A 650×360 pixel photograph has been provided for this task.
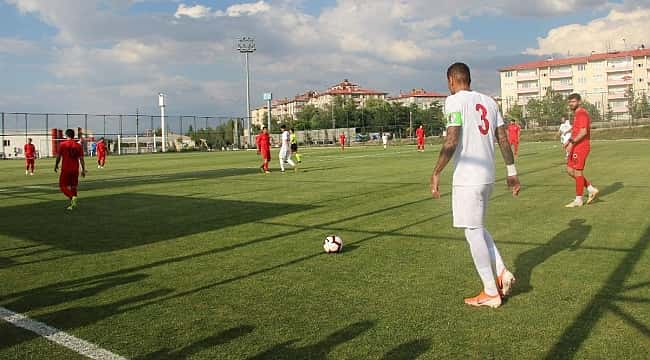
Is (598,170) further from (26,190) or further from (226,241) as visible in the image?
(26,190)

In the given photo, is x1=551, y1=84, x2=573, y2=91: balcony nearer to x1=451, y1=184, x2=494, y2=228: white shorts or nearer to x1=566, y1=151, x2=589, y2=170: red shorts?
x1=566, y1=151, x2=589, y2=170: red shorts

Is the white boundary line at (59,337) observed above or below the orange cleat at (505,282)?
below

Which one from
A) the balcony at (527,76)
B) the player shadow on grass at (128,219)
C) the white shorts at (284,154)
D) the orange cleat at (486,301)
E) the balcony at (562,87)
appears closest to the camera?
the orange cleat at (486,301)

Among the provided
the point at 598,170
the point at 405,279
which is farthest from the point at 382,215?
the point at 598,170

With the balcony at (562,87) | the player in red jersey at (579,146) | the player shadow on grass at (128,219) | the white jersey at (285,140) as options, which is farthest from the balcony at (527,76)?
the player shadow on grass at (128,219)

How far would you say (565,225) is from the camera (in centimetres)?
833

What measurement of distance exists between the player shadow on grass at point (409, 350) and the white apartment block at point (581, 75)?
358ft

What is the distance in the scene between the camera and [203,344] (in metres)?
3.94

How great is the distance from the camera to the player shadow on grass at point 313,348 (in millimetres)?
3701

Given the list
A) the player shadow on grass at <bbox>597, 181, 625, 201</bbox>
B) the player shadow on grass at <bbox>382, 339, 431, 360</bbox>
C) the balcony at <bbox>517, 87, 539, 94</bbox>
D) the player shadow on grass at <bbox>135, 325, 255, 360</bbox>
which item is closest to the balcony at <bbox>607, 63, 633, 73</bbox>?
the balcony at <bbox>517, 87, 539, 94</bbox>

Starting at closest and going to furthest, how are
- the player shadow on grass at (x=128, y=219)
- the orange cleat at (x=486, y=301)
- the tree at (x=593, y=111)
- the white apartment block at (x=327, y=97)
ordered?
the orange cleat at (x=486, y=301) → the player shadow on grass at (x=128, y=219) → the tree at (x=593, y=111) → the white apartment block at (x=327, y=97)

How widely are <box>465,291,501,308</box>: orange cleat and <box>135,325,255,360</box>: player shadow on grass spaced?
190cm

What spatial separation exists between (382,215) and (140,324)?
6070 millimetres

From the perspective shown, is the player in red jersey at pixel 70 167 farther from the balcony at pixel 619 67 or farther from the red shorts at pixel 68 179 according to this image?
the balcony at pixel 619 67
